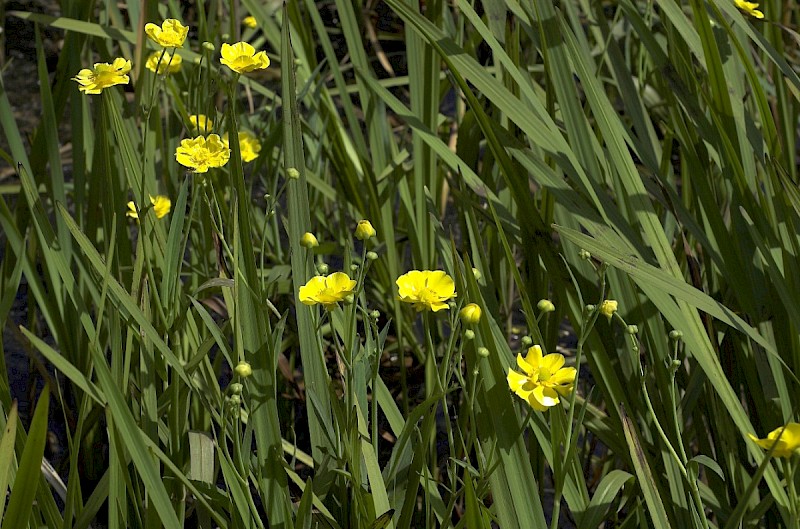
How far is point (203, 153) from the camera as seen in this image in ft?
3.22

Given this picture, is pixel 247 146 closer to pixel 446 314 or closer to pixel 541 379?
pixel 446 314

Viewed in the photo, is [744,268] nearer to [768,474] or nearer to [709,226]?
[709,226]

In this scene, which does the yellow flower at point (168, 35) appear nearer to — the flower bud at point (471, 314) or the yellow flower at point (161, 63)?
the yellow flower at point (161, 63)

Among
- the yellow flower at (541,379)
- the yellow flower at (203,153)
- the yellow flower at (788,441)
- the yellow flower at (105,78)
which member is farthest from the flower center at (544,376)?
the yellow flower at (105,78)

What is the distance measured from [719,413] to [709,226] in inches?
9.0

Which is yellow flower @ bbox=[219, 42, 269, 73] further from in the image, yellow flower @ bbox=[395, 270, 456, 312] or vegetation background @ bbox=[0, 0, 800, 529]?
yellow flower @ bbox=[395, 270, 456, 312]

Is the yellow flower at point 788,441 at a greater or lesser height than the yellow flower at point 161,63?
lesser

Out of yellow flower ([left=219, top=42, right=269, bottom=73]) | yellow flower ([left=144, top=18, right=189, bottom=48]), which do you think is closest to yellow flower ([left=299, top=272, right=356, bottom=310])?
yellow flower ([left=219, top=42, right=269, bottom=73])

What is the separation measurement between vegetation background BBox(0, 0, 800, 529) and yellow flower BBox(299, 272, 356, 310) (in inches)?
0.8

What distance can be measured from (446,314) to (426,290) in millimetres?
A: 688

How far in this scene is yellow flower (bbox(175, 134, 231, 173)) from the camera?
0.97 m

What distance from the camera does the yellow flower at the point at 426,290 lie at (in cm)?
78

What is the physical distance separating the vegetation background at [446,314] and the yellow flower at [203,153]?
35 millimetres

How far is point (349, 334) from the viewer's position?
0.80 meters
